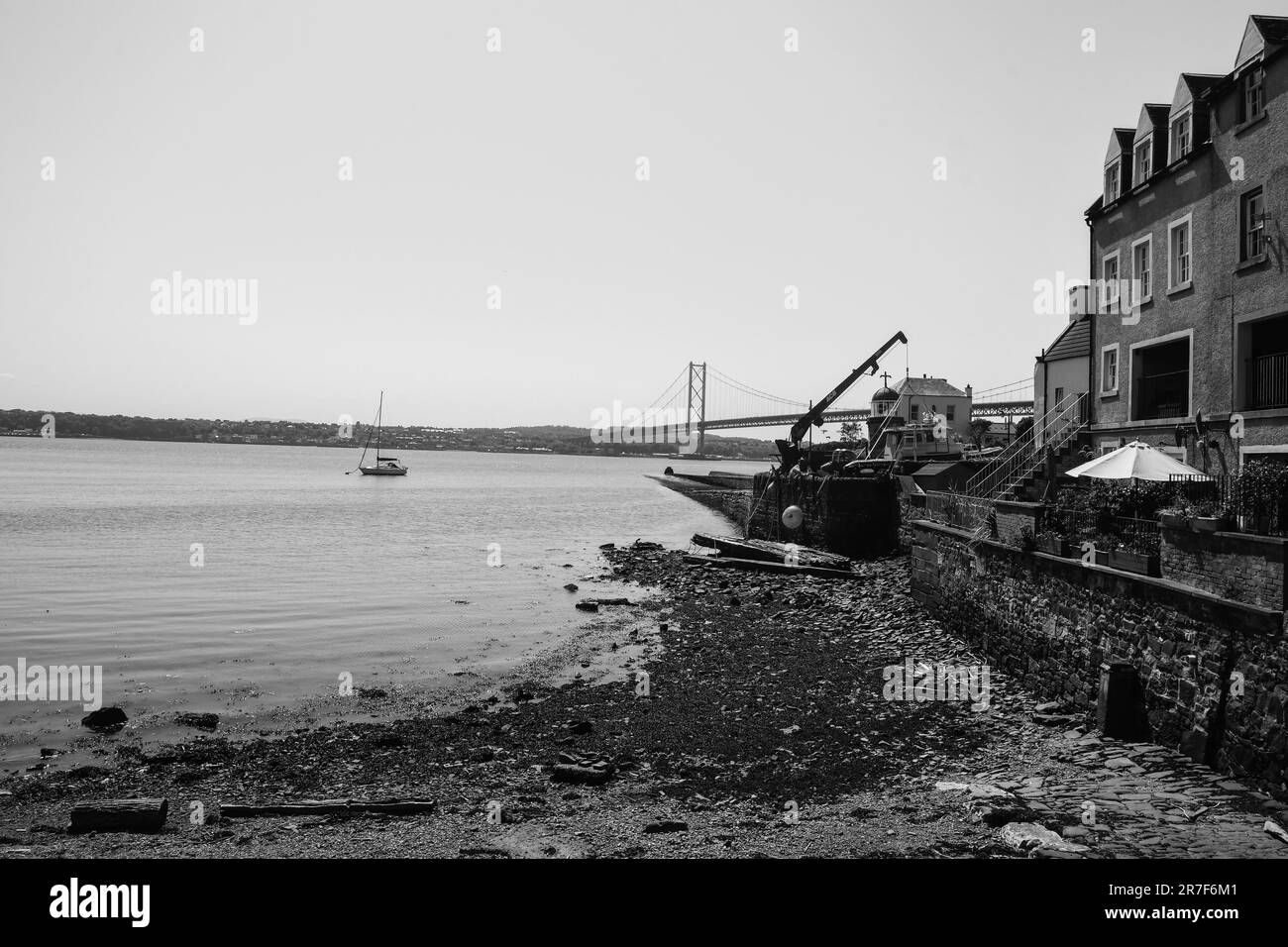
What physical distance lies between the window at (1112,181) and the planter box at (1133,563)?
42.7ft

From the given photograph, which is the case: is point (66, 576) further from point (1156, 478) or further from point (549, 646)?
point (1156, 478)

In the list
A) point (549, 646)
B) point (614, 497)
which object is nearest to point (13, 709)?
point (549, 646)

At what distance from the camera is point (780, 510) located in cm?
4000

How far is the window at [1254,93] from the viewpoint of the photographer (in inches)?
618

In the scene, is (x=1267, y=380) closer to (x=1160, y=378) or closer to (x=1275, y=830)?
(x=1160, y=378)

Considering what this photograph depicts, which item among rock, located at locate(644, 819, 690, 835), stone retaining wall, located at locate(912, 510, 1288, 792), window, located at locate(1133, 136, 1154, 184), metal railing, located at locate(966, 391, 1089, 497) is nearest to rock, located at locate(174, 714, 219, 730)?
rock, located at locate(644, 819, 690, 835)

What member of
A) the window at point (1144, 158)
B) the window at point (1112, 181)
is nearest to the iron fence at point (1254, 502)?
the window at point (1144, 158)

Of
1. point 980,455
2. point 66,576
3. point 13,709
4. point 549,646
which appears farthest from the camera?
point 980,455

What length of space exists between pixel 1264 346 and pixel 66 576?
3644cm

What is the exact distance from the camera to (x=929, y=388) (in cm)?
6425

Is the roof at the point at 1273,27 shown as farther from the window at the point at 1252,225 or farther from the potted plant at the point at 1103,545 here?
the potted plant at the point at 1103,545


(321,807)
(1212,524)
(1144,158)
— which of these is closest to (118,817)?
(321,807)

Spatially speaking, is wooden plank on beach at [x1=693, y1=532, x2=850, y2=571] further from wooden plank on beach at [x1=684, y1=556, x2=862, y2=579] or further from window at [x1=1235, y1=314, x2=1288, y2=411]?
window at [x1=1235, y1=314, x2=1288, y2=411]

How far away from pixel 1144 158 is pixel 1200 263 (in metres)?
4.26
